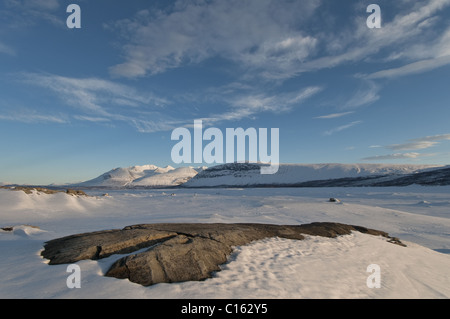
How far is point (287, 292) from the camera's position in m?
5.85

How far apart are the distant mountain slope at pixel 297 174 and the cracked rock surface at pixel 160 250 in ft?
302

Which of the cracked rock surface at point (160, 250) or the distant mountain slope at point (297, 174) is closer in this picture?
the cracked rock surface at point (160, 250)

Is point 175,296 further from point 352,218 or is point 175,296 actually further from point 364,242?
point 352,218

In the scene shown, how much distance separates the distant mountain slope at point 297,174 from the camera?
103 metres

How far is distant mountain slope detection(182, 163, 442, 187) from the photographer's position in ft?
339

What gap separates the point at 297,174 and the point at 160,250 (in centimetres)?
12097

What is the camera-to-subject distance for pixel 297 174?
123 metres

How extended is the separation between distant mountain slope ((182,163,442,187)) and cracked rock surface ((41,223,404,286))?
302ft

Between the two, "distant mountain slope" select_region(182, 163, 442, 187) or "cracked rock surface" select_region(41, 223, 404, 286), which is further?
"distant mountain slope" select_region(182, 163, 442, 187)
